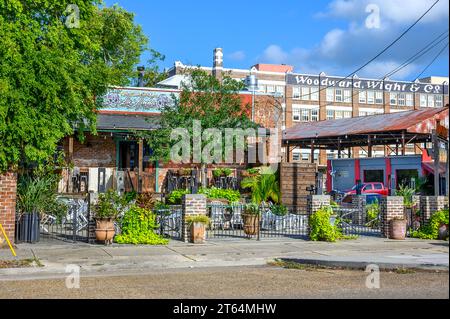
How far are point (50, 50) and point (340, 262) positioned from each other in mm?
9276

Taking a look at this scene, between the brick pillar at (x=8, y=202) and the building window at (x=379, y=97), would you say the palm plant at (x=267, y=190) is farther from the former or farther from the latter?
the building window at (x=379, y=97)

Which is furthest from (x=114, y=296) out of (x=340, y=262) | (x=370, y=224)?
(x=370, y=224)

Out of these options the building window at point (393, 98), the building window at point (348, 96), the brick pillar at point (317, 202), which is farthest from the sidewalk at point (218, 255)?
the building window at point (393, 98)

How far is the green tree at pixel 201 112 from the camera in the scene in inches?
977

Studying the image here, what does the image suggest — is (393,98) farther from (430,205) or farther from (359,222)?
(430,205)

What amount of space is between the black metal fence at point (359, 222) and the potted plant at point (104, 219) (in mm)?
7481

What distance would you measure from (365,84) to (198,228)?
68542 millimetres

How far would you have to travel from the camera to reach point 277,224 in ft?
61.7

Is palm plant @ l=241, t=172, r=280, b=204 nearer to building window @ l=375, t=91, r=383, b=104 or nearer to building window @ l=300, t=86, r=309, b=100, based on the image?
building window @ l=300, t=86, r=309, b=100

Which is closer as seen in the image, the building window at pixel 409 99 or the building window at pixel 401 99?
the building window at pixel 401 99

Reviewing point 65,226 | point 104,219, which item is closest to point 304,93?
point 65,226

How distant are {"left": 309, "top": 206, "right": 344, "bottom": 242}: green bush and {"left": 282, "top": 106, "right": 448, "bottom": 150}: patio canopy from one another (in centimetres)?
1323
